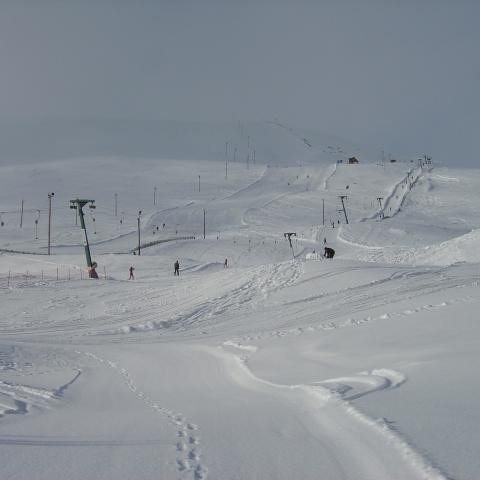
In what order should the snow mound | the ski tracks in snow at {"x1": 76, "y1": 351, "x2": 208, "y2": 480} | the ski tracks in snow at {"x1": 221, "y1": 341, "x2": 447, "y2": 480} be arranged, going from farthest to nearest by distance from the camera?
the snow mound
the ski tracks in snow at {"x1": 76, "y1": 351, "x2": 208, "y2": 480}
the ski tracks in snow at {"x1": 221, "y1": 341, "x2": 447, "y2": 480}

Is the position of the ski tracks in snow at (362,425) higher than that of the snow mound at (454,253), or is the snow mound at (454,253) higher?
the ski tracks in snow at (362,425)

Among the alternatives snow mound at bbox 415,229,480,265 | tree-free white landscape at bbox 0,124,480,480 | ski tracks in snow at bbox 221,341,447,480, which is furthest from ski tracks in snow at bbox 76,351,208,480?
snow mound at bbox 415,229,480,265

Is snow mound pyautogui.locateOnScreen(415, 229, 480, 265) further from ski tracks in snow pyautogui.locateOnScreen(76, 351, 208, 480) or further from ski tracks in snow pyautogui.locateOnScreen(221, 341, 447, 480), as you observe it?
ski tracks in snow pyautogui.locateOnScreen(76, 351, 208, 480)

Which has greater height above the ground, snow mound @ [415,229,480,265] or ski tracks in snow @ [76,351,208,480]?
ski tracks in snow @ [76,351,208,480]

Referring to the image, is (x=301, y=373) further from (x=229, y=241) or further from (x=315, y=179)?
(x=315, y=179)

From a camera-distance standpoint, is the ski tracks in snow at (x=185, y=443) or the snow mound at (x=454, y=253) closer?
the ski tracks in snow at (x=185, y=443)

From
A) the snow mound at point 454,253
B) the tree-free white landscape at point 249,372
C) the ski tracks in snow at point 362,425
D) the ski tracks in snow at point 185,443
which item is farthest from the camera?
the snow mound at point 454,253

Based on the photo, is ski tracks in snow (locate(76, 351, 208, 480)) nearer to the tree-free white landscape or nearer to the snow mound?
the tree-free white landscape

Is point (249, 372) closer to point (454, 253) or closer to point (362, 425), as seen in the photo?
point (362, 425)

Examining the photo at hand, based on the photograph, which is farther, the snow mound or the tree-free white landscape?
the snow mound

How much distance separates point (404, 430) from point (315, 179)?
393ft

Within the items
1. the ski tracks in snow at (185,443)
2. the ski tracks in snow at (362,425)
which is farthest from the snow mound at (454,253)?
the ski tracks in snow at (185,443)

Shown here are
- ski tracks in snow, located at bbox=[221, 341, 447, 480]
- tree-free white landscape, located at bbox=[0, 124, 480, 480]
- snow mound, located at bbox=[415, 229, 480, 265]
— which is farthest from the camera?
snow mound, located at bbox=[415, 229, 480, 265]

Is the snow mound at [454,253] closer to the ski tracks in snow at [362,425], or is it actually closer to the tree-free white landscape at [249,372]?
the tree-free white landscape at [249,372]
